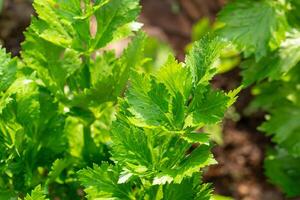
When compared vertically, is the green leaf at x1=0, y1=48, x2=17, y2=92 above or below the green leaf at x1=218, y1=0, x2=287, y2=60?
above

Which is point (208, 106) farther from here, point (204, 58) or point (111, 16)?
point (111, 16)

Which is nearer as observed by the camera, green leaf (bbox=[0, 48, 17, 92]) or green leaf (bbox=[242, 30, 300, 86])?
green leaf (bbox=[0, 48, 17, 92])

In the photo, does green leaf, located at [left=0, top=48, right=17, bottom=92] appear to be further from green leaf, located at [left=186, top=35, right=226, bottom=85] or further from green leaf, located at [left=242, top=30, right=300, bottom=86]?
green leaf, located at [left=242, top=30, right=300, bottom=86]

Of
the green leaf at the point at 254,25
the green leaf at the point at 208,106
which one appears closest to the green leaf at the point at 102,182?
the green leaf at the point at 208,106

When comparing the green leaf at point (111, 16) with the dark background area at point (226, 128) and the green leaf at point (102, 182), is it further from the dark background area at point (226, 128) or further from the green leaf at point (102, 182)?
the dark background area at point (226, 128)

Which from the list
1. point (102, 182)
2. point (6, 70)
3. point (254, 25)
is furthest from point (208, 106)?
point (254, 25)

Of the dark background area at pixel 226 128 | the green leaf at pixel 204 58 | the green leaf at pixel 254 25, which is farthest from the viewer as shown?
the dark background area at pixel 226 128

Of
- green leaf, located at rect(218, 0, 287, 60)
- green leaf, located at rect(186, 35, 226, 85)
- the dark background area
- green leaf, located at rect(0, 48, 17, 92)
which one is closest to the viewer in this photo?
green leaf, located at rect(186, 35, 226, 85)

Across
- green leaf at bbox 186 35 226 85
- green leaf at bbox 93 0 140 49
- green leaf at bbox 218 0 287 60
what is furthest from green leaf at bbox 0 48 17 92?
green leaf at bbox 218 0 287 60
